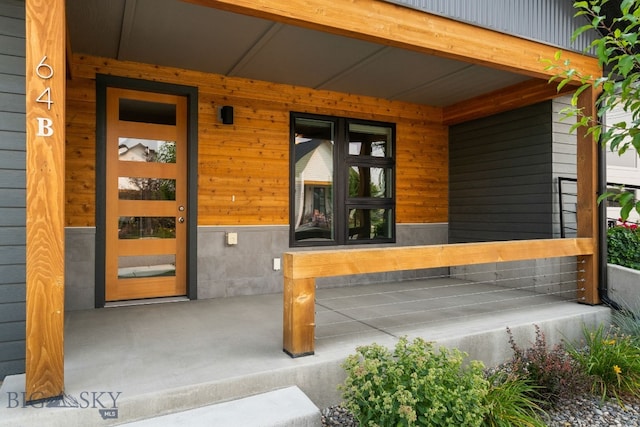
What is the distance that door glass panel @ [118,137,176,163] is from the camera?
449cm

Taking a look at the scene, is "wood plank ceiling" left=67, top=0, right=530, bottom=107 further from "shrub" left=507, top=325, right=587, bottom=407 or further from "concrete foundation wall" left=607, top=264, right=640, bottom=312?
"shrub" left=507, top=325, right=587, bottom=407

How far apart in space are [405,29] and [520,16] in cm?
138

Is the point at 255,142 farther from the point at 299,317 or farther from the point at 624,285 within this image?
the point at 624,285

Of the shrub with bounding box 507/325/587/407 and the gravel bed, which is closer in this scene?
the gravel bed

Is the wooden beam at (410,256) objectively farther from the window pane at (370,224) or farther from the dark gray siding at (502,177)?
the window pane at (370,224)

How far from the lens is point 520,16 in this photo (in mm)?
3887

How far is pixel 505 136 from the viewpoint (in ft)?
19.0

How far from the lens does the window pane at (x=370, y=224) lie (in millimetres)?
5758

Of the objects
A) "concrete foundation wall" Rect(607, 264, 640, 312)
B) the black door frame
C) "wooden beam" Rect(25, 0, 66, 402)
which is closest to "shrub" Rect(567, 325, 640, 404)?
"concrete foundation wall" Rect(607, 264, 640, 312)

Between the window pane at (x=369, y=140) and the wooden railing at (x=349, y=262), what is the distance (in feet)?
8.38

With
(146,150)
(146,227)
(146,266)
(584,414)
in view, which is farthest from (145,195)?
(584,414)

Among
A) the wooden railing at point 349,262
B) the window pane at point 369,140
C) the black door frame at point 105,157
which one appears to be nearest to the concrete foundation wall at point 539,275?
the wooden railing at point 349,262

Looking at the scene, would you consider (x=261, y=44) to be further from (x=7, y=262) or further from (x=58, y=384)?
(x=58, y=384)

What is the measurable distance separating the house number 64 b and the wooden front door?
2.33m
